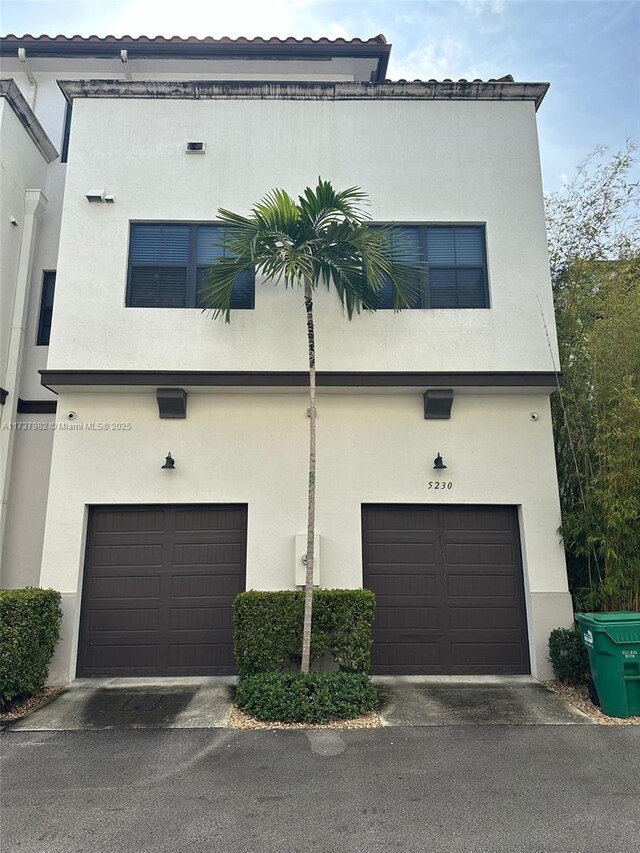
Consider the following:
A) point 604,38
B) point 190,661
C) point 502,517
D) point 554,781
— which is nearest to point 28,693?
point 190,661

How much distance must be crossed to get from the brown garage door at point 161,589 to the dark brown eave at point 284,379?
172cm

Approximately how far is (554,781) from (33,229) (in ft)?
32.4

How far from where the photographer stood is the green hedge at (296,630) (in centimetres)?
615

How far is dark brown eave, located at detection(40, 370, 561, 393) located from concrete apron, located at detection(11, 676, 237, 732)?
3822 millimetres

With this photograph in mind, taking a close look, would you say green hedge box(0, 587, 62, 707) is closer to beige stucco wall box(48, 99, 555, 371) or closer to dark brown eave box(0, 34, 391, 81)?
beige stucco wall box(48, 99, 555, 371)

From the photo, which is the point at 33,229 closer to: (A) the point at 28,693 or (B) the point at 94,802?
(A) the point at 28,693

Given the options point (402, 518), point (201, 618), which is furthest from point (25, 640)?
point (402, 518)

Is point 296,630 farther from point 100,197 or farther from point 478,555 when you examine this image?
point 100,197

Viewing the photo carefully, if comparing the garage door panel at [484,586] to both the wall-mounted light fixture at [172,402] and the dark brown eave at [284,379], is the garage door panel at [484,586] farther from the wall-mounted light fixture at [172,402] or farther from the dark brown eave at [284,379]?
the wall-mounted light fixture at [172,402]

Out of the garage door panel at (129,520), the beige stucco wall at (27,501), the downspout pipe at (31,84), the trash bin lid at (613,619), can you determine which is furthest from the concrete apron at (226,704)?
the downspout pipe at (31,84)

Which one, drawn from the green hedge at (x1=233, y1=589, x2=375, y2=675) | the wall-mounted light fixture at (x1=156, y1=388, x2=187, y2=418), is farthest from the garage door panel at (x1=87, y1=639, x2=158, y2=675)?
the wall-mounted light fixture at (x1=156, y1=388, x2=187, y2=418)

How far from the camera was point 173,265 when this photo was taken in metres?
7.57

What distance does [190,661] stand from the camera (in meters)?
6.88

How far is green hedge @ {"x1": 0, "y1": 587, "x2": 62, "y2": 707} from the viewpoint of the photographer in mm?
5633
